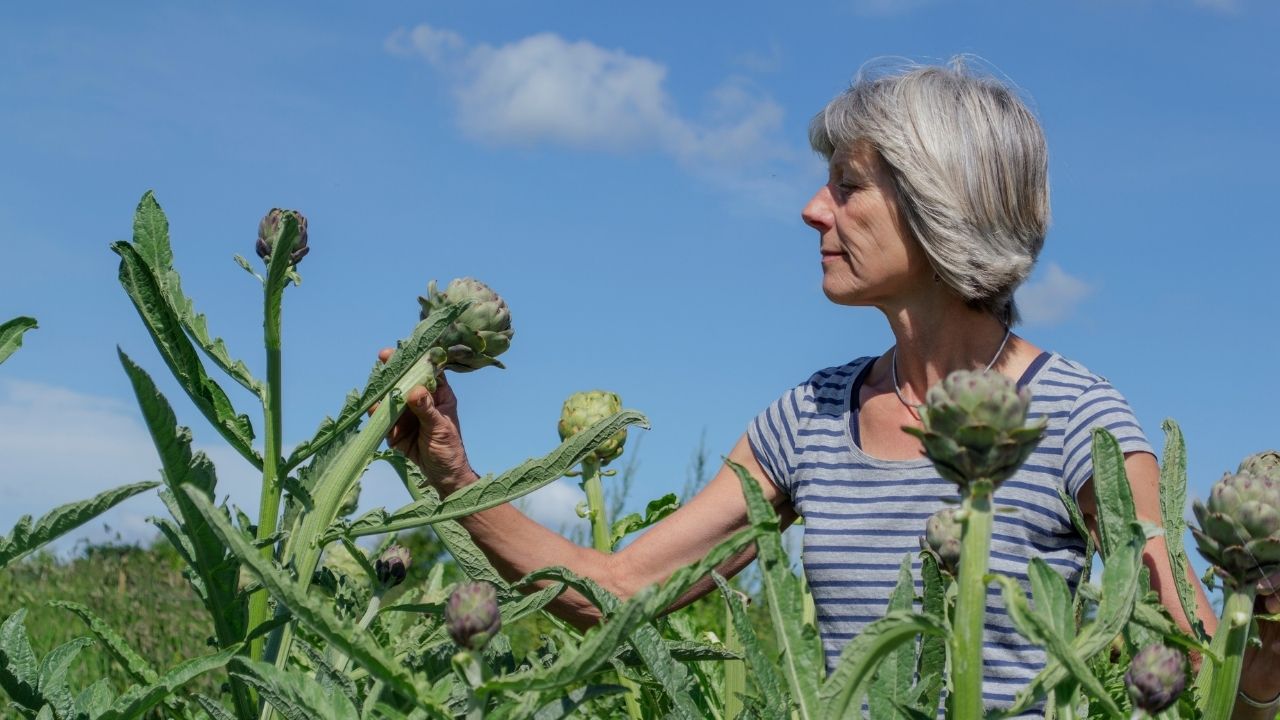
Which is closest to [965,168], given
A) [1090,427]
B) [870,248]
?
[870,248]

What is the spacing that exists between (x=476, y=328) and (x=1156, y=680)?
2.11 feet

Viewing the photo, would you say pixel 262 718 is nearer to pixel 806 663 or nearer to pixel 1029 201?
pixel 806 663

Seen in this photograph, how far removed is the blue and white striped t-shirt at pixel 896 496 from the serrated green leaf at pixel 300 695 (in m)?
0.97

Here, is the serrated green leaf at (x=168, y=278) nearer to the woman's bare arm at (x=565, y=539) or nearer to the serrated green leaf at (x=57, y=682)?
the serrated green leaf at (x=57, y=682)

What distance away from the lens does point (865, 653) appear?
70cm

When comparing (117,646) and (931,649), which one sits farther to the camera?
(117,646)

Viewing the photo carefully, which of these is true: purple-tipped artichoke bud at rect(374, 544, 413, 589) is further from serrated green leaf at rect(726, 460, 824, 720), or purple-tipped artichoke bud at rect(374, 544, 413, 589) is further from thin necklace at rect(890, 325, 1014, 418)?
thin necklace at rect(890, 325, 1014, 418)

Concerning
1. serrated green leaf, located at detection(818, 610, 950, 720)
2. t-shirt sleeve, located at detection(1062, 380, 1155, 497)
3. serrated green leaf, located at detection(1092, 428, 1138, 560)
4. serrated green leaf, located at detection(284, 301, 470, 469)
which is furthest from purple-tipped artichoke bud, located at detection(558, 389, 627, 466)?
serrated green leaf, located at detection(818, 610, 950, 720)

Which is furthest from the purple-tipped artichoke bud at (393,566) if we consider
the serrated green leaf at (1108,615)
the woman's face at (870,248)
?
the woman's face at (870,248)

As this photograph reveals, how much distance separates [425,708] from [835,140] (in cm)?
136

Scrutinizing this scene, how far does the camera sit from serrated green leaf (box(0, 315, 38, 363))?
0.98 meters

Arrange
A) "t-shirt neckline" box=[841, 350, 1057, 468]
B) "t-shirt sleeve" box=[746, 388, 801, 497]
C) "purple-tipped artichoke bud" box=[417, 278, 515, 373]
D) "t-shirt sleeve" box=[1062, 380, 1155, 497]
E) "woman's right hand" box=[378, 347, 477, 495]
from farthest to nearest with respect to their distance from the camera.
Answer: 1. "t-shirt sleeve" box=[746, 388, 801, 497]
2. "t-shirt neckline" box=[841, 350, 1057, 468]
3. "t-shirt sleeve" box=[1062, 380, 1155, 497]
4. "woman's right hand" box=[378, 347, 477, 495]
5. "purple-tipped artichoke bud" box=[417, 278, 515, 373]

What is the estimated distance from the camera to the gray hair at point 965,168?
5.92 feet

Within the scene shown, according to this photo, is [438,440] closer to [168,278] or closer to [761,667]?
[168,278]
